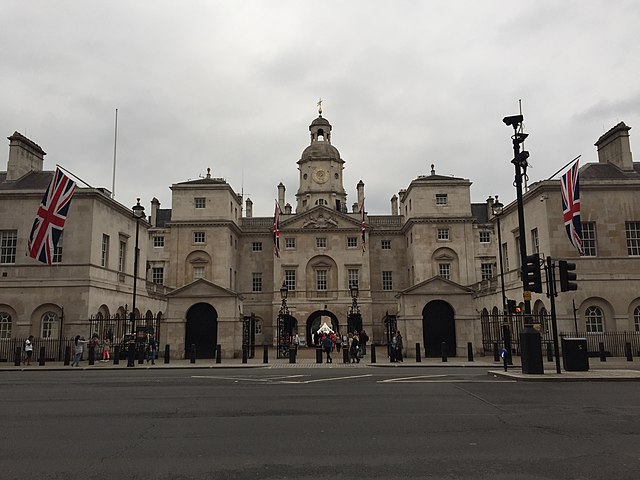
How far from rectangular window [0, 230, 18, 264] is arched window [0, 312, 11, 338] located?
10.2 feet

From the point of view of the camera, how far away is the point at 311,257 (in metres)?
55.3

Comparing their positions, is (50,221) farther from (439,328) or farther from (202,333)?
(439,328)

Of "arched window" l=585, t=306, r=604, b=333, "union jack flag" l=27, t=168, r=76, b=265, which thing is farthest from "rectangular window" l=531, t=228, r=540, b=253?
"union jack flag" l=27, t=168, r=76, b=265

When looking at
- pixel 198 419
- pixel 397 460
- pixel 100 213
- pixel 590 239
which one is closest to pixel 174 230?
pixel 100 213

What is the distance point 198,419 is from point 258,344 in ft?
148

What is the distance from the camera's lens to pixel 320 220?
2195 inches

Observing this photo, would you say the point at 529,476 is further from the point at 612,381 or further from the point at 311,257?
the point at 311,257

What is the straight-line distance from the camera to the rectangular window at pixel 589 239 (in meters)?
31.0

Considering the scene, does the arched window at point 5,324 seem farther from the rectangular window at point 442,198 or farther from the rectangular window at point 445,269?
the rectangular window at point 442,198

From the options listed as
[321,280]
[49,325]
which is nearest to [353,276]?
[321,280]

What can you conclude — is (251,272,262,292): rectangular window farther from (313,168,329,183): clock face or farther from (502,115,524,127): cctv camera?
(502,115,524,127): cctv camera

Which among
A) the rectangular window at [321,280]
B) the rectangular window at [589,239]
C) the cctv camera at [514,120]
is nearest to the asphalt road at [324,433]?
the cctv camera at [514,120]

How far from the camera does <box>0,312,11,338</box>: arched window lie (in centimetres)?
3031

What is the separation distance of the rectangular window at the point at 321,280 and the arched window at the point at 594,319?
28.7 meters
